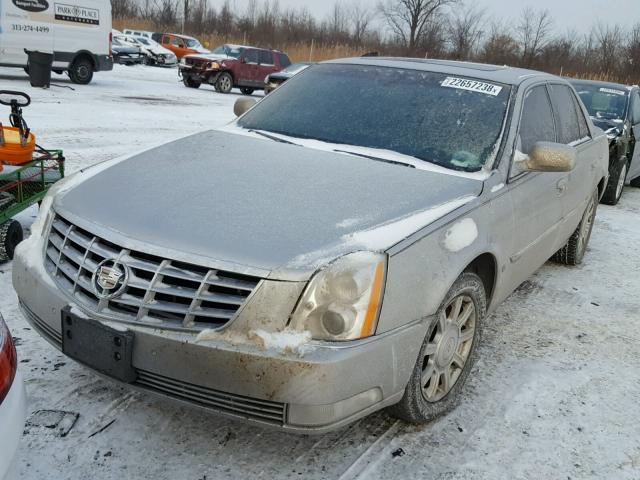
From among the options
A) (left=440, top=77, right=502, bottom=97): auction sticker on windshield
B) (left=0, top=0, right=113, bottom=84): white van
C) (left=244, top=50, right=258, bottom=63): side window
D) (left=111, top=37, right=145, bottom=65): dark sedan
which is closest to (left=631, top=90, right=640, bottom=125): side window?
(left=440, top=77, right=502, bottom=97): auction sticker on windshield

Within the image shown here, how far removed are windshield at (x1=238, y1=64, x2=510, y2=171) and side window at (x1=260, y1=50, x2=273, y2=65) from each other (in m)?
18.9

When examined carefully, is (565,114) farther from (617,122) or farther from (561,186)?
(617,122)

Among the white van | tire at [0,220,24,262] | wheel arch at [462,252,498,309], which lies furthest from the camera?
the white van

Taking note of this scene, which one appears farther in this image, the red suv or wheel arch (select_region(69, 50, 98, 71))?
the red suv

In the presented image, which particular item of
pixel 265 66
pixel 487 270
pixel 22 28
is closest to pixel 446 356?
pixel 487 270

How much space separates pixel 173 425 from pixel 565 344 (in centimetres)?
243

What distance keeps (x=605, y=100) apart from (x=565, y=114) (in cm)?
465

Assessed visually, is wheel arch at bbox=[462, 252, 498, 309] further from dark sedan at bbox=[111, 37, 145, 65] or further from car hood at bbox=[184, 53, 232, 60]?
dark sedan at bbox=[111, 37, 145, 65]

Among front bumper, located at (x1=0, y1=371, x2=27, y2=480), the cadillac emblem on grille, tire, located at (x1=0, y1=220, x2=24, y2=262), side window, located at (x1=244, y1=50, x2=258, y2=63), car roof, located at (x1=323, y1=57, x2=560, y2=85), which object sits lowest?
tire, located at (x1=0, y1=220, x2=24, y2=262)

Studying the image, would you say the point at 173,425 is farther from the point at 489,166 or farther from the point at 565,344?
the point at 565,344

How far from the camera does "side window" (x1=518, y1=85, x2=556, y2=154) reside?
11.8ft

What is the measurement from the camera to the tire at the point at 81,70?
56.4 ft

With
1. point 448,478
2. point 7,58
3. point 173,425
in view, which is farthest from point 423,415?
point 7,58

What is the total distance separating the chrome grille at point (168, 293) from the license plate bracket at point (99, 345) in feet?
0.19
